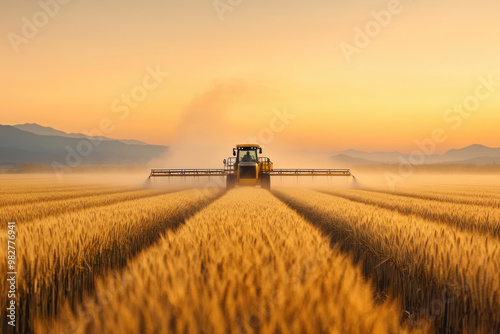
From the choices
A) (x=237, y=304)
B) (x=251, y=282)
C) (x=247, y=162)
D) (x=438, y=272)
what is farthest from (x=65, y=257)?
(x=247, y=162)

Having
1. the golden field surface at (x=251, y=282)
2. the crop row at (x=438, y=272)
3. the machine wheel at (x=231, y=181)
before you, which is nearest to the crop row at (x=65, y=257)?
the golden field surface at (x=251, y=282)

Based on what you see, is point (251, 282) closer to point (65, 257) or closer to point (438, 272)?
point (438, 272)

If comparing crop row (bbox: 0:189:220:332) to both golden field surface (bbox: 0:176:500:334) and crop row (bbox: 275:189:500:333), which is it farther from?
crop row (bbox: 275:189:500:333)

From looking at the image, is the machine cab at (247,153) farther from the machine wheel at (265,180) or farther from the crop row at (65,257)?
the crop row at (65,257)

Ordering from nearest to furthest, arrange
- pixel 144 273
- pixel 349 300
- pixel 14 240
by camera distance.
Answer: pixel 349 300 → pixel 144 273 → pixel 14 240

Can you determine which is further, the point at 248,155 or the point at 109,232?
the point at 248,155

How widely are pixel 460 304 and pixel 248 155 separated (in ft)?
83.1

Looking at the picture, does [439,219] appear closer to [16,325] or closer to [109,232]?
[109,232]

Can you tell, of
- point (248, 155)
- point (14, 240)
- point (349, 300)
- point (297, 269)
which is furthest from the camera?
point (248, 155)

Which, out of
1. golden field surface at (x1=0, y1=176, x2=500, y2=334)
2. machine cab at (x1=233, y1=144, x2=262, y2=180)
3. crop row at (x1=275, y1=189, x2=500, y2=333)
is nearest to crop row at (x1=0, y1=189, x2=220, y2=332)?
golden field surface at (x1=0, y1=176, x2=500, y2=334)

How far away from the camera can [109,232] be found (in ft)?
22.7

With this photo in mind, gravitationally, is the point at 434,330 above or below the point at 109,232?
below

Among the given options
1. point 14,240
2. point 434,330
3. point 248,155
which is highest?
point 248,155

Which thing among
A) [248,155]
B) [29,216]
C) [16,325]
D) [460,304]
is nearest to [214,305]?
[16,325]
